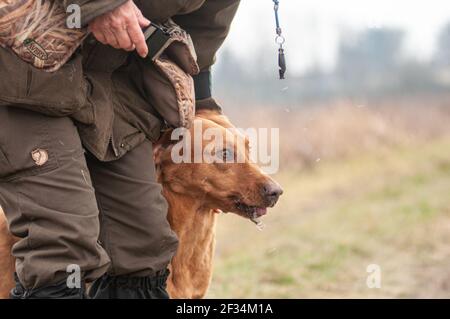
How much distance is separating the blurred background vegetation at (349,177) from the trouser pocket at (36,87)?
5.05 ft

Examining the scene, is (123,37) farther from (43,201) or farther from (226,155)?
(226,155)

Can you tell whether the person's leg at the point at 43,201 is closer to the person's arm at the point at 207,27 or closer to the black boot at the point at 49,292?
the black boot at the point at 49,292

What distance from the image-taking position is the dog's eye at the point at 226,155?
407 cm

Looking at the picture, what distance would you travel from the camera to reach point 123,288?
381 centimetres

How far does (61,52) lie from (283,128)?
13394 mm

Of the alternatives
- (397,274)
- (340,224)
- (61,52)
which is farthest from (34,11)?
(340,224)

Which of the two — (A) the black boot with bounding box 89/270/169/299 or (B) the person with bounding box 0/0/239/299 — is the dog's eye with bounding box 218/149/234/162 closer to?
(B) the person with bounding box 0/0/239/299

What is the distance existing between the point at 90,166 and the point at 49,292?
24.3 inches

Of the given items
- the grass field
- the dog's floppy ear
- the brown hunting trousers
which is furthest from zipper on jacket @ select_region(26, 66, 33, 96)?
the grass field

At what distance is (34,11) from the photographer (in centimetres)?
321

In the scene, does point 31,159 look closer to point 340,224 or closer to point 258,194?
point 258,194

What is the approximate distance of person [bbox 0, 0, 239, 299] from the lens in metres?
3.26

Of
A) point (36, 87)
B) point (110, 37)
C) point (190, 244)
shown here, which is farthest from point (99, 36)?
point (190, 244)

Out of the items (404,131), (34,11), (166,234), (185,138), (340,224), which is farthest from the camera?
(404,131)
